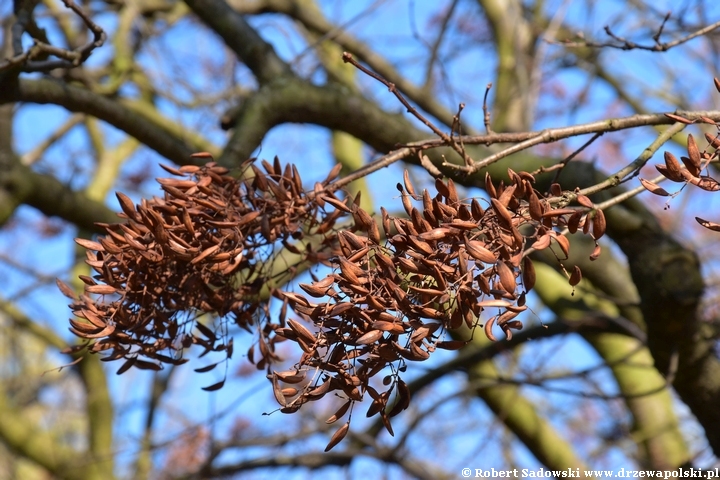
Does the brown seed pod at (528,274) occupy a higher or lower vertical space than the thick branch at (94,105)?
lower

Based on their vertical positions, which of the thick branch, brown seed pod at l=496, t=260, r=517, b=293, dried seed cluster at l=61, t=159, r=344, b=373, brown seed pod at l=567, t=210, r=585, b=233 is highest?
the thick branch

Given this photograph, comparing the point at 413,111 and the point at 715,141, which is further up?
the point at 413,111

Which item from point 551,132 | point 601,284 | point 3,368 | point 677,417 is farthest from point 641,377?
point 3,368

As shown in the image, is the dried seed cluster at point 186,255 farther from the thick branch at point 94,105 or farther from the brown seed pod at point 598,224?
the thick branch at point 94,105

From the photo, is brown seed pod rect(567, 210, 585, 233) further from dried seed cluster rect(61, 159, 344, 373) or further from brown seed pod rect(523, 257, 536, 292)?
dried seed cluster rect(61, 159, 344, 373)

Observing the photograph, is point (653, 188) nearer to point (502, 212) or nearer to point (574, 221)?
point (574, 221)

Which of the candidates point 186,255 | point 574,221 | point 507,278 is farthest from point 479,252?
point 186,255

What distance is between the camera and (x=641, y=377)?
3.40m

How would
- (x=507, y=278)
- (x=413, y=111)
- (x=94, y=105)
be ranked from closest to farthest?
(x=507, y=278), (x=413, y=111), (x=94, y=105)

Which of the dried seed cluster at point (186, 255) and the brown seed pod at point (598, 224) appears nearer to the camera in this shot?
the brown seed pod at point (598, 224)

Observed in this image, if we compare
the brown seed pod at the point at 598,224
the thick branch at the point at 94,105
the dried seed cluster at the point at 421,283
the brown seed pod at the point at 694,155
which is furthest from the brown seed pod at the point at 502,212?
the thick branch at the point at 94,105

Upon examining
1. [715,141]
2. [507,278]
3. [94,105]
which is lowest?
[507,278]

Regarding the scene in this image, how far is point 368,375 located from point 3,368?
6.24 meters

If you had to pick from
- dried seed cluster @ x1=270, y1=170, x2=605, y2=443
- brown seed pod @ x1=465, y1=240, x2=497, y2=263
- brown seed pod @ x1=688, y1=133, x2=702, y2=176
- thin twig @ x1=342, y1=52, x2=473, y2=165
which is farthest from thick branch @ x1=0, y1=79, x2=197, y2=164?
brown seed pod @ x1=688, y1=133, x2=702, y2=176
